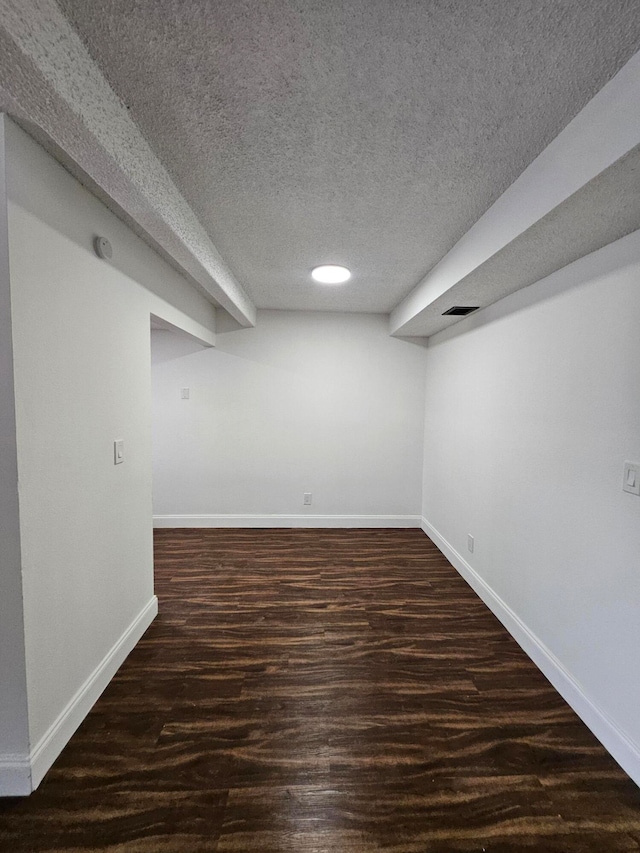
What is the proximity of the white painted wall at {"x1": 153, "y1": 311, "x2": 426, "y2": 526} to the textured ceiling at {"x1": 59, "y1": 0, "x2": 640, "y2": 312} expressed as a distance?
6.65 ft

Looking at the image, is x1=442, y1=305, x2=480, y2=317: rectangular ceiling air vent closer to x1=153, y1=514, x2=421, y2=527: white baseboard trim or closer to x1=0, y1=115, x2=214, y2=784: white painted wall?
x1=0, y1=115, x2=214, y2=784: white painted wall

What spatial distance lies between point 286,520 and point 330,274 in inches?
101

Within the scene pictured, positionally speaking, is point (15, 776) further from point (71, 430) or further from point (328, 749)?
point (71, 430)

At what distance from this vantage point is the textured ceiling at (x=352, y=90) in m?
0.80

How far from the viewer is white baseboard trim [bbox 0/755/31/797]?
120 centimetres

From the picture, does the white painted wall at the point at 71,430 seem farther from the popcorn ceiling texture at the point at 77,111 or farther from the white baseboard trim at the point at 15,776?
the popcorn ceiling texture at the point at 77,111

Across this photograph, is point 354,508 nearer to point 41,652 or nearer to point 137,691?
point 137,691

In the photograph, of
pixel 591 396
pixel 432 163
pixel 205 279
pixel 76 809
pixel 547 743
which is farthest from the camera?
pixel 205 279

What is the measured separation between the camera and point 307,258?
86.9 inches

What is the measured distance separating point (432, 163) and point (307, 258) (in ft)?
3.46

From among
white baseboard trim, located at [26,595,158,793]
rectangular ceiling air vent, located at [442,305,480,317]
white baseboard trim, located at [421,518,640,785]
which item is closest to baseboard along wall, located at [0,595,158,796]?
white baseboard trim, located at [26,595,158,793]

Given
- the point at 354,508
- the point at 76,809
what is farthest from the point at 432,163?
the point at 354,508

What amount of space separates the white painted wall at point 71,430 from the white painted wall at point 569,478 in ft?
7.36

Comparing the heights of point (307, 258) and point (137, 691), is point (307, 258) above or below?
above
